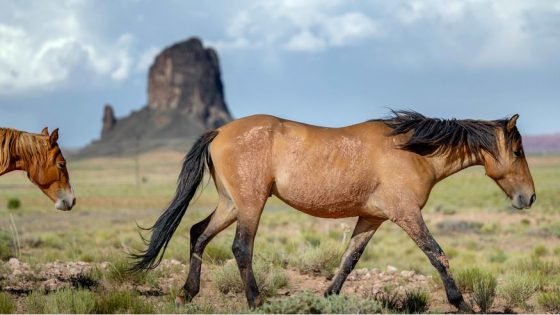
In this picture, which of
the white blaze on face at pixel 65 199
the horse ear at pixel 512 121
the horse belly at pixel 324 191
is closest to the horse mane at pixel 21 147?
the white blaze on face at pixel 65 199

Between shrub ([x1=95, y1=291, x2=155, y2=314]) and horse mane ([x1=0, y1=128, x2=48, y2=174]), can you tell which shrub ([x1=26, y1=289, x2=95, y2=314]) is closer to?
shrub ([x1=95, y1=291, x2=155, y2=314])

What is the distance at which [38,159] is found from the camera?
331 inches

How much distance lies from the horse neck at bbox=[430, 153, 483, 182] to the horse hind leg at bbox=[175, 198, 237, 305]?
2.41 meters

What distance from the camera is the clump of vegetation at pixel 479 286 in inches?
359

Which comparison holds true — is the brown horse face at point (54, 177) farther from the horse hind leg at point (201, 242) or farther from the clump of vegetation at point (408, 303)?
the clump of vegetation at point (408, 303)

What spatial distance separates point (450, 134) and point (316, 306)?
2.72 meters

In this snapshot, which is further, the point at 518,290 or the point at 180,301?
→ the point at 518,290

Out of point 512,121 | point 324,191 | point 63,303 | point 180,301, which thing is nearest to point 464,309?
point 324,191

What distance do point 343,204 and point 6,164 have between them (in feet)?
12.7

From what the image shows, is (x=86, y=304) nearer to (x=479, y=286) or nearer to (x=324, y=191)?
(x=324, y=191)

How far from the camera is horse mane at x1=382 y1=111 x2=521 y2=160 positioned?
834cm

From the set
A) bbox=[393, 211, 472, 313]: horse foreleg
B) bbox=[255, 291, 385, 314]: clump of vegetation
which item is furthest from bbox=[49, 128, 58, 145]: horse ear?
bbox=[393, 211, 472, 313]: horse foreleg

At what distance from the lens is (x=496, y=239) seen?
24109mm

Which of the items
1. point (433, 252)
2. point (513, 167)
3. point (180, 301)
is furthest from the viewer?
point (513, 167)
